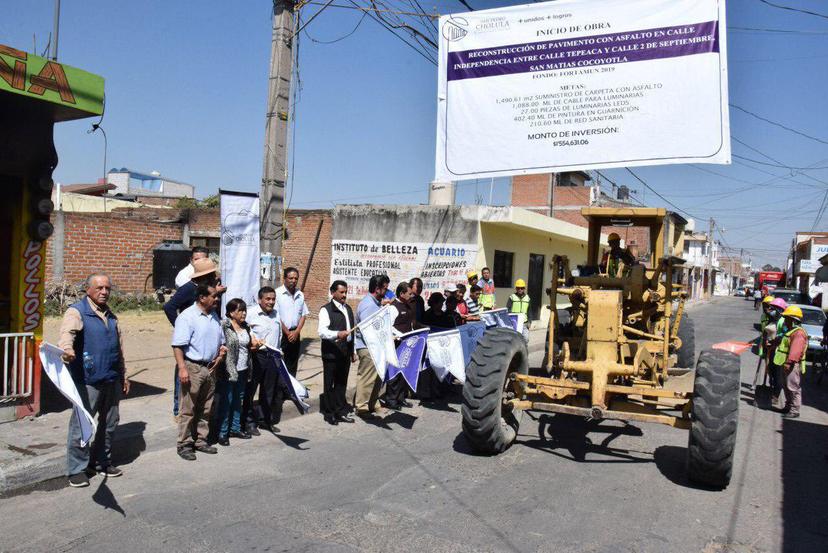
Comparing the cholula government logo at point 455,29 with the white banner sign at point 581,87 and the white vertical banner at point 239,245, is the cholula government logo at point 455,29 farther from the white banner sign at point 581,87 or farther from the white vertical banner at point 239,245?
the white vertical banner at point 239,245

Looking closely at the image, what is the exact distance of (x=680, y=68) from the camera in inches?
321

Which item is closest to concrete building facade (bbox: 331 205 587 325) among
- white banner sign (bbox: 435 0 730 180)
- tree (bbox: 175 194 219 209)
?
white banner sign (bbox: 435 0 730 180)

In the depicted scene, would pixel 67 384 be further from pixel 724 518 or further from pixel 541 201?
pixel 541 201

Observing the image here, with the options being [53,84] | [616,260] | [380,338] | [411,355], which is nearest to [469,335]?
[411,355]

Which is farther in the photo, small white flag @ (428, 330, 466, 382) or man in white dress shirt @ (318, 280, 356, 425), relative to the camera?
small white flag @ (428, 330, 466, 382)

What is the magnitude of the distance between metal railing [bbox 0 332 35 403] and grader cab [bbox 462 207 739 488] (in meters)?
4.66

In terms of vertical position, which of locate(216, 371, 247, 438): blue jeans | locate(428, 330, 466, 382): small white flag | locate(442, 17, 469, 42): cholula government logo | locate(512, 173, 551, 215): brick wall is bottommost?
locate(216, 371, 247, 438): blue jeans

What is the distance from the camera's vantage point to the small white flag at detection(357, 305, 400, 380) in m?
7.75

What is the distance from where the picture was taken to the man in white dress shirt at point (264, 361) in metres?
7.18

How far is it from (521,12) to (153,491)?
733 centimetres

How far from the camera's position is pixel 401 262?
698 inches

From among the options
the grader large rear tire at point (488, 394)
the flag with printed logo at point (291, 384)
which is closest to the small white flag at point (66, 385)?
the flag with printed logo at point (291, 384)

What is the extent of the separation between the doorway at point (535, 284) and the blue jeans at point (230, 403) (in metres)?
16.1

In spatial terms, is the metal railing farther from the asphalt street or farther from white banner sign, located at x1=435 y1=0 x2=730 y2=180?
white banner sign, located at x1=435 y1=0 x2=730 y2=180
